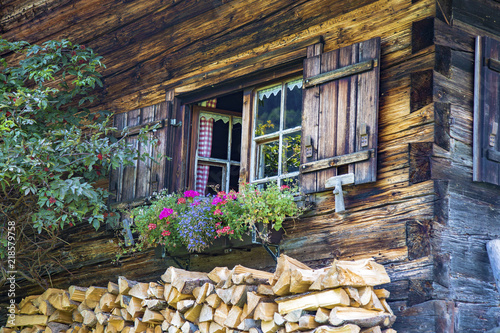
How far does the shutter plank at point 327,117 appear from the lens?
5.16 metres

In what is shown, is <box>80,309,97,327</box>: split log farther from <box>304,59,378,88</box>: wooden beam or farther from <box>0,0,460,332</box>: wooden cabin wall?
<box>304,59,378,88</box>: wooden beam

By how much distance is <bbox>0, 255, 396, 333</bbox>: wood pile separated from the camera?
4.15m

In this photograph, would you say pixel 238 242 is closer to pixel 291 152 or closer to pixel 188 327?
pixel 188 327

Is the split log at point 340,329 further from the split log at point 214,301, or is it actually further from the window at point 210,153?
the window at point 210,153

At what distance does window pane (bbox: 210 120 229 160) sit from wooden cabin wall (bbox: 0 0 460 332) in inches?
40.1

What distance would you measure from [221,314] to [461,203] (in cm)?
185

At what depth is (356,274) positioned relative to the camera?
421cm

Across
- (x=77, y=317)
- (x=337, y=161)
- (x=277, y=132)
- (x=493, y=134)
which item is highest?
(x=277, y=132)

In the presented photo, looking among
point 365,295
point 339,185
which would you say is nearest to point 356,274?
point 365,295

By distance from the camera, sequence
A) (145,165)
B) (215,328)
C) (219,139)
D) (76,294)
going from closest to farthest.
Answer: (215,328) < (76,294) < (145,165) < (219,139)

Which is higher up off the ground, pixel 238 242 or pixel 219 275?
pixel 238 242

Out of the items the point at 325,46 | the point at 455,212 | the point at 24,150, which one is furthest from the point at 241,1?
the point at 455,212

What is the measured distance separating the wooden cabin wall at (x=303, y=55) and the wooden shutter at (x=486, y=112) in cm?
11

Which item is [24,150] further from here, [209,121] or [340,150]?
[340,150]
